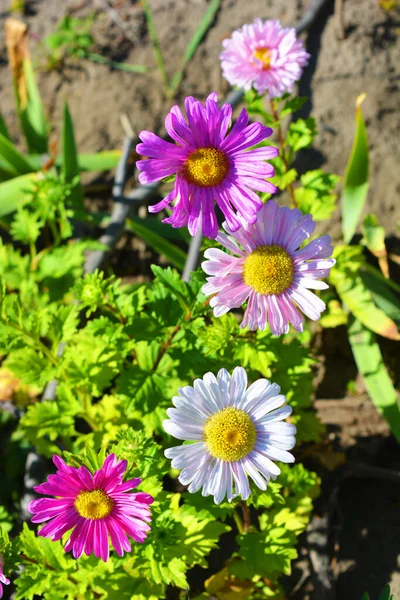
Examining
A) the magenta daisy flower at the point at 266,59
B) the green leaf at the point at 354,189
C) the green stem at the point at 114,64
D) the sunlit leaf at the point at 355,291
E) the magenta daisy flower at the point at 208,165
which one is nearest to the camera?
the magenta daisy flower at the point at 208,165

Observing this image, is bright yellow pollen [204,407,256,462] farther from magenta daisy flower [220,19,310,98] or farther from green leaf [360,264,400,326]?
green leaf [360,264,400,326]

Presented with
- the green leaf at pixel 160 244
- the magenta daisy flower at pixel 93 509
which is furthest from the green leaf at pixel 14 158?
the magenta daisy flower at pixel 93 509

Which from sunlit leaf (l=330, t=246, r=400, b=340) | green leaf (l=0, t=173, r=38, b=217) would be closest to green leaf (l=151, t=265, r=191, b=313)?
sunlit leaf (l=330, t=246, r=400, b=340)

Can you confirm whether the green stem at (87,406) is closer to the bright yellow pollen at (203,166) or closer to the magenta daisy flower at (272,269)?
the magenta daisy flower at (272,269)

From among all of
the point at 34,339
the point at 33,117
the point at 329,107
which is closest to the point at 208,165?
the point at 34,339

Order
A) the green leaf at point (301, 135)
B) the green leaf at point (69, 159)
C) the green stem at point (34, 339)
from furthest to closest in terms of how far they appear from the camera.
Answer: the green leaf at point (69, 159)
the green leaf at point (301, 135)
the green stem at point (34, 339)

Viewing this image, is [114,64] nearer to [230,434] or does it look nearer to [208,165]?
[208,165]
